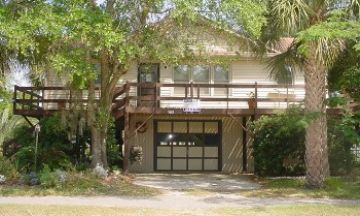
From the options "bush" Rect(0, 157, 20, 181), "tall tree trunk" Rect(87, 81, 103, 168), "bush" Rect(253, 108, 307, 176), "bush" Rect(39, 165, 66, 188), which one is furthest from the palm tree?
"bush" Rect(0, 157, 20, 181)

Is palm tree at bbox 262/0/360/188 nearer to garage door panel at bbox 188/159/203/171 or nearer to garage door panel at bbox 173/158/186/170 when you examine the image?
garage door panel at bbox 188/159/203/171

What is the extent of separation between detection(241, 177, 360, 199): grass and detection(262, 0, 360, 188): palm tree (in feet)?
1.36

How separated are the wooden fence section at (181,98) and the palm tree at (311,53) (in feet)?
14.1

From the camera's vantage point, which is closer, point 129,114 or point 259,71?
point 129,114

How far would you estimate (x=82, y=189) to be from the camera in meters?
17.5

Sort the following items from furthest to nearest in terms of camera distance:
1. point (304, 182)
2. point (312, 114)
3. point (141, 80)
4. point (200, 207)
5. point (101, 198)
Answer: point (141, 80), point (304, 182), point (312, 114), point (101, 198), point (200, 207)

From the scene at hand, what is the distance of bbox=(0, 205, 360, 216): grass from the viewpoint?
13.5 metres

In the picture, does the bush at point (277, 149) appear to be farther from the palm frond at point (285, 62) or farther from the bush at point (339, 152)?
the palm frond at point (285, 62)

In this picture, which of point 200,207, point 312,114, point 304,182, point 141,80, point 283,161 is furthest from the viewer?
point 141,80

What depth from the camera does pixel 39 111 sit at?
2384 cm

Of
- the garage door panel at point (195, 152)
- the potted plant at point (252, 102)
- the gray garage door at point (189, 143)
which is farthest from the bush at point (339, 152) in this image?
the garage door panel at point (195, 152)

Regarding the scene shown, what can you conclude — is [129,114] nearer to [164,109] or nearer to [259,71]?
[164,109]

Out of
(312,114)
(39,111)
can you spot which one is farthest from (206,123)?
(312,114)

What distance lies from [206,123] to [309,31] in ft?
38.3
